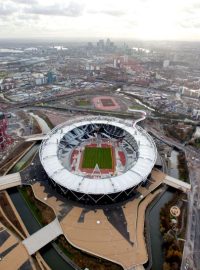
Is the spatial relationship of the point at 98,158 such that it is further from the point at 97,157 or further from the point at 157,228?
the point at 157,228

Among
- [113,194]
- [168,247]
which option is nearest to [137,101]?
[113,194]

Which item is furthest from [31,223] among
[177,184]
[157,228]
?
[177,184]

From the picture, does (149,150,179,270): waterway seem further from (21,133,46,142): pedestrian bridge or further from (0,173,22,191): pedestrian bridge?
(21,133,46,142): pedestrian bridge

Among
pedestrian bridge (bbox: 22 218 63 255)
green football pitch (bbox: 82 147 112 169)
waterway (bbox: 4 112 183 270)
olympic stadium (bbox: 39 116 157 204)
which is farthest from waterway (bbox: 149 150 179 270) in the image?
pedestrian bridge (bbox: 22 218 63 255)

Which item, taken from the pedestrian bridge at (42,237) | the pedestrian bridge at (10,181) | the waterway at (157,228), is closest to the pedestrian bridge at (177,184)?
the waterway at (157,228)

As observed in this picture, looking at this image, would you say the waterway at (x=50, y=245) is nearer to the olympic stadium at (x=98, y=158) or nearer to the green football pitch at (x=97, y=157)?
the olympic stadium at (x=98, y=158)

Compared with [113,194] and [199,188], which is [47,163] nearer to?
[113,194]
